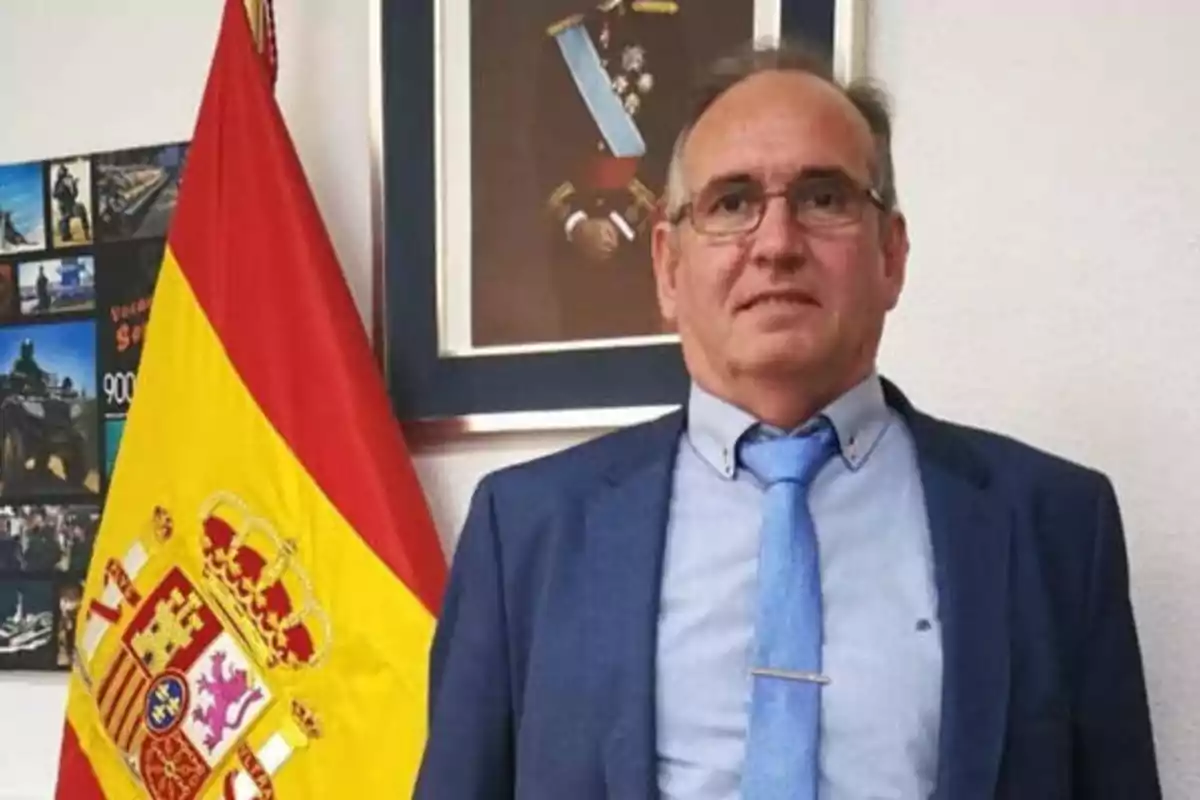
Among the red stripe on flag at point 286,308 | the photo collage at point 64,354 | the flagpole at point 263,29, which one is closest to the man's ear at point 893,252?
the red stripe on flag at point 286,308

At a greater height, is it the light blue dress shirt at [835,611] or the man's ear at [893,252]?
the man's ear at [893,252]

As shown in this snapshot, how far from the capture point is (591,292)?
1.43 metres

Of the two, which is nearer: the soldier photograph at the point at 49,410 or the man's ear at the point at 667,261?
the man's ear at the point at 667,261

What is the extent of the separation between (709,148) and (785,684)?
1.19 ft

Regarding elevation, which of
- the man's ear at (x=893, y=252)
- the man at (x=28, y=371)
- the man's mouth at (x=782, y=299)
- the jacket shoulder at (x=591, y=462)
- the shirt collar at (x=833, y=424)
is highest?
the man's ear at (x=893, y=252)

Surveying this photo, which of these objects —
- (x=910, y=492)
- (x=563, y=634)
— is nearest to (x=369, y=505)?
(x=563, y=634)

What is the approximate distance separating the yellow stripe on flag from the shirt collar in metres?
0.43

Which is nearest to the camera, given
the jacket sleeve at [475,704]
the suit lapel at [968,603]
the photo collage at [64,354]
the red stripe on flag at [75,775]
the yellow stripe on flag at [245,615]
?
the suit lapel at [968,603]

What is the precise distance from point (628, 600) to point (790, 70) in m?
0.38

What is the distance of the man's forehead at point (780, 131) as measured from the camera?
1.02 metres

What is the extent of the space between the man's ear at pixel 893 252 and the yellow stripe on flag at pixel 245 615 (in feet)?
1.81

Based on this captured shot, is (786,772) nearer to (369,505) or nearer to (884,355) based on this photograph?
(884,355)

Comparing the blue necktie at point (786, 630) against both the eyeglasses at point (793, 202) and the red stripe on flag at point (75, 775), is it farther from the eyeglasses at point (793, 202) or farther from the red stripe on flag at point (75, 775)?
the red stripe on flag at point (75, 775)

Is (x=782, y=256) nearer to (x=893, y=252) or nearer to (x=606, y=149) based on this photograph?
(x=893, y=252)
